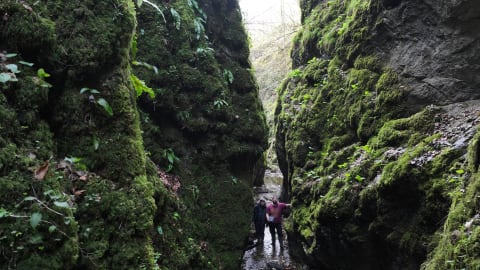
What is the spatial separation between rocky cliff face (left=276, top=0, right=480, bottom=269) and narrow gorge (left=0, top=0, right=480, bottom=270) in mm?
34

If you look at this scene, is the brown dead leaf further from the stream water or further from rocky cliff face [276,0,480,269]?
the stream water

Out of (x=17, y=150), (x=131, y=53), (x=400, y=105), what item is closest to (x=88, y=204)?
(x=17, y=150)

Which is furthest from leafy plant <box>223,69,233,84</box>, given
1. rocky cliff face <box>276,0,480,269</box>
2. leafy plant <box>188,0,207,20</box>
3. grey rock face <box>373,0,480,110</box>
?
grey rock face <box>373,0,480,110</box>

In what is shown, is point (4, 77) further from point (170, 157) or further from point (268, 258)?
point (268, 258)

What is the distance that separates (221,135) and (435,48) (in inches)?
207

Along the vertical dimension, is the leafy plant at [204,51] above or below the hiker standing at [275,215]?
above

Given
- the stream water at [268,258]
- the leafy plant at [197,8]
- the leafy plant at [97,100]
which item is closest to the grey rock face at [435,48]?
the leafy plant at [197,8]

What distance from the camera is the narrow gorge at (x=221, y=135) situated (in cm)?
408

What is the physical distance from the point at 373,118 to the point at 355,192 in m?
1.90

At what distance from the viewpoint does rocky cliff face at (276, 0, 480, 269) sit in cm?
588

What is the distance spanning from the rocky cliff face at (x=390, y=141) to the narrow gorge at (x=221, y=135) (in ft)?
0.11

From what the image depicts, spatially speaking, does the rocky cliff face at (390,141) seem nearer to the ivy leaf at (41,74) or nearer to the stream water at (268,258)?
the stream water at (268,258)

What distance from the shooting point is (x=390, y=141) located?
24.8 feet

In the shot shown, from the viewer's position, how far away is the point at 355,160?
833cm
